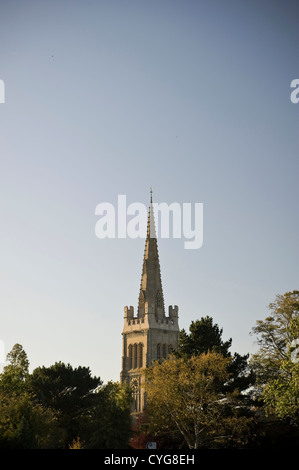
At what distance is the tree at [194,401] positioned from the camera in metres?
47.5

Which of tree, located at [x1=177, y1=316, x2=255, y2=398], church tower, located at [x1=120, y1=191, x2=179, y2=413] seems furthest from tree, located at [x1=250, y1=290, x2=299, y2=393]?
church tower, located at [x1=120, y1=191, x2=179, y2=413]

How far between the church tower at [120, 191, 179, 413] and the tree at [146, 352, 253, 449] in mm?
56724

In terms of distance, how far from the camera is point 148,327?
110 meters

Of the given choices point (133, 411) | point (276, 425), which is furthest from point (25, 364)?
point (133, 411)

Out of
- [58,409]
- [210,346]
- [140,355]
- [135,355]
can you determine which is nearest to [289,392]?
[210,346]

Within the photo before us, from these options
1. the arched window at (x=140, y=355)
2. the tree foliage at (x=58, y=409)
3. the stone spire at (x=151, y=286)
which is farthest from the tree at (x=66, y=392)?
the stone spire at (x=151, y=286)

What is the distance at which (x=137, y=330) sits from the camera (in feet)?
367

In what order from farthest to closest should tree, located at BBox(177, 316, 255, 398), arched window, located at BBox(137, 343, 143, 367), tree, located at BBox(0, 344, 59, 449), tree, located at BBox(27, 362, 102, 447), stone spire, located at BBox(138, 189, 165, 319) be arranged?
1. stone spire, located at BBox(138, 189, 165, 319)
2. arched window, located at BBox(137, 343, 143, 367)
3. tree, located at BBox(27, 362, 102, 447)
4. tree, located at BBox(177, 316, 255, 398)
5. tree, located at BBox(0, 344, 59, 449)

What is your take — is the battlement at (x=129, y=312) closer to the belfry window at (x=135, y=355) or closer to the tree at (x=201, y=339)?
the belfry window at (x=135, y=355)

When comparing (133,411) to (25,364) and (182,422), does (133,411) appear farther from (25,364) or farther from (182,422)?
(182,422)

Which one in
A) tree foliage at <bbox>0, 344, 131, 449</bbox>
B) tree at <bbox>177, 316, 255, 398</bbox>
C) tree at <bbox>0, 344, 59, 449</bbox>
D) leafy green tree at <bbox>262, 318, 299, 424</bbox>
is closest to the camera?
leafy green tree at <bbox>262, 318, 299, 424</bbox>

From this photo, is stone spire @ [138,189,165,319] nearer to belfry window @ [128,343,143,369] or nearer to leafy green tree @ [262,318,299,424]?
belfry window @ [128,343,143,369]

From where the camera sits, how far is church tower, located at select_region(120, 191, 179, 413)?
109150 mm
